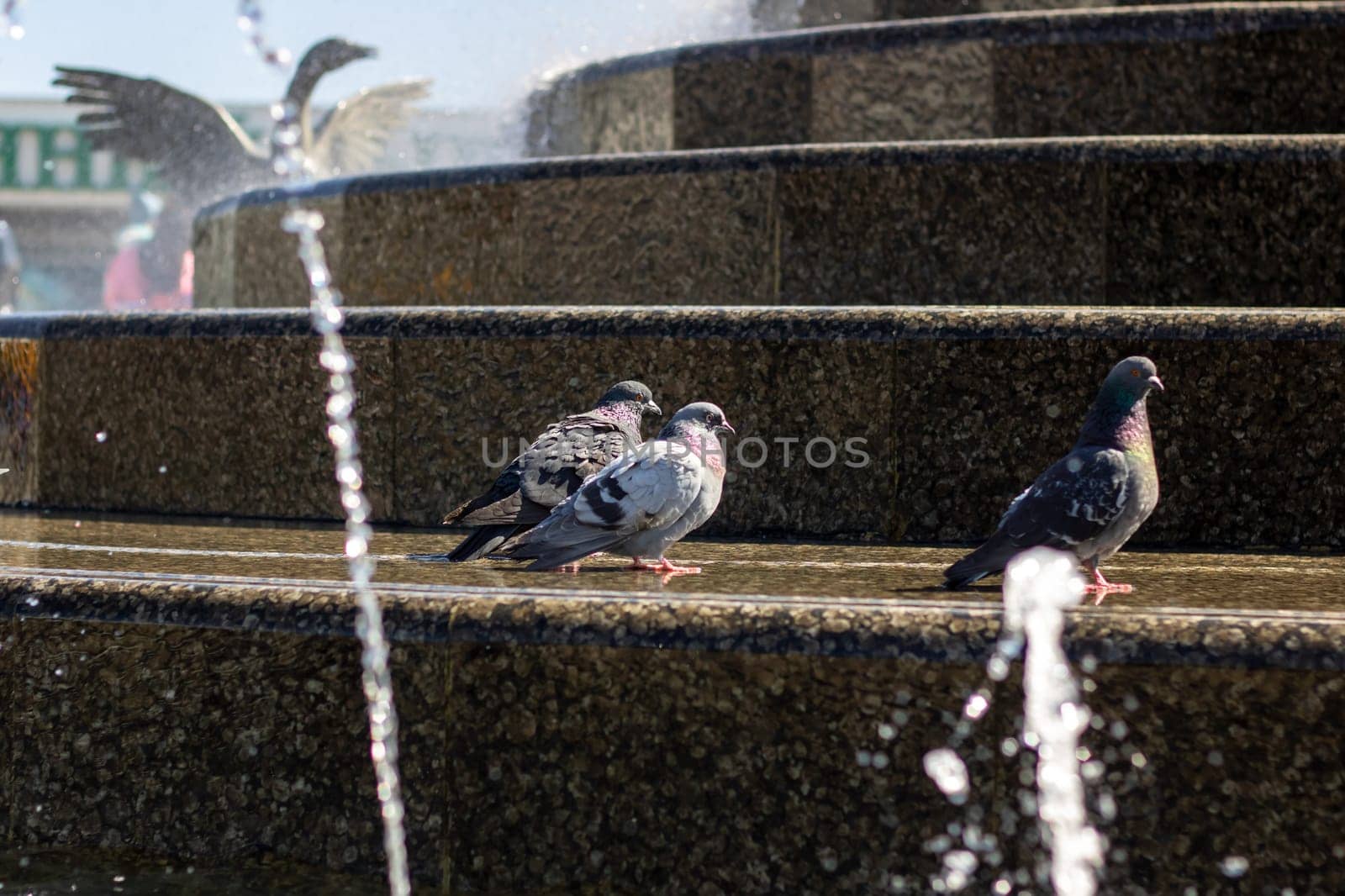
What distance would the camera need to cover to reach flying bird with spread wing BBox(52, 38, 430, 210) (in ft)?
50.8

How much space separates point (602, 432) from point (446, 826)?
1.18 metres

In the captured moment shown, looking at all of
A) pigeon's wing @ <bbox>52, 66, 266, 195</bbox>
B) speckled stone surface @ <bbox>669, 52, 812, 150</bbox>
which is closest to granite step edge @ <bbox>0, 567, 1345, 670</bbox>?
speckled stone surface @ <bbox>669, 52, 812, 150</bbox>

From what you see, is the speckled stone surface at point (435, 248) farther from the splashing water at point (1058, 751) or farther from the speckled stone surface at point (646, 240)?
the splashing water at point (1058, 751)

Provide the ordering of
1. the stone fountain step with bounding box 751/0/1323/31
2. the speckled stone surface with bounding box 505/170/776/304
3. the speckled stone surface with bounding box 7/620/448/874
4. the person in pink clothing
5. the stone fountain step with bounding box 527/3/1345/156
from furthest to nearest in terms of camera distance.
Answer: the person in pink clothing < the stone fountain step with bounding box 751/0/1323/31 < the stone fountain step with bounding box 527/3/1345/156 < the speckled stone surface with bounding box 505/170/776/304 < the speckled stone surface with bounding box 7/620/448/874

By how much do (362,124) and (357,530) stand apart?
43.4 ft

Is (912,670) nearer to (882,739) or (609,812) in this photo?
(882,739)

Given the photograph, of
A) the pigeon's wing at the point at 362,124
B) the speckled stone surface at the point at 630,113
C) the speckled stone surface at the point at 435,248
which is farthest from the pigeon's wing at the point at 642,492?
the pigeon's wing at the point at 362,124

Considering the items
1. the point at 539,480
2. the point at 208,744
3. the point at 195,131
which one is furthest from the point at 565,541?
the point at 195,131

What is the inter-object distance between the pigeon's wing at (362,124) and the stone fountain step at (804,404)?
11.5 m

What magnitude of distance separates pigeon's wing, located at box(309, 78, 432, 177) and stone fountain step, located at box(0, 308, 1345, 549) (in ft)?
37.8

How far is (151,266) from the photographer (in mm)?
28719

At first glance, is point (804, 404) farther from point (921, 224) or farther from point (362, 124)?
point (362, 124)

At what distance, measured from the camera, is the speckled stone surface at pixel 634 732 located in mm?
2408

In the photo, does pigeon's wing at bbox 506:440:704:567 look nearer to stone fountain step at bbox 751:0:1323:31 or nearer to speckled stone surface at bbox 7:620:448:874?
speckled stone surface at bbox 7:620:448:874
